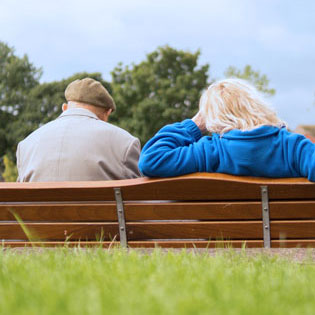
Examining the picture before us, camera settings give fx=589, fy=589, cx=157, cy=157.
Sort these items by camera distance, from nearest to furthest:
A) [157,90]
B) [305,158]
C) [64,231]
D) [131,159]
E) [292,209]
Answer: [305,158]
[292,209]
[64,231]
[131,159]
[157,90]

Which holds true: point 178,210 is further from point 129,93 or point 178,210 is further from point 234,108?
point 129,93

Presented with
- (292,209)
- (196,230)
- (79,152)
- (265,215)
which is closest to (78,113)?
(79,152)

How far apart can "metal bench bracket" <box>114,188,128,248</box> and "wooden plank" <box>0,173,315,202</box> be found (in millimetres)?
36

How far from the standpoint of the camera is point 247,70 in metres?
55.9

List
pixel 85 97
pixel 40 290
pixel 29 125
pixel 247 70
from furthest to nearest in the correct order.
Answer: pixel 247 70 → pixel 29 125 → pixel 85 97 → pixel 40 290

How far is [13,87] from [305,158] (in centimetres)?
4768

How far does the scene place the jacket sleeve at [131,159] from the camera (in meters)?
5.07

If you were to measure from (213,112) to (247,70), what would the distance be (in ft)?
174

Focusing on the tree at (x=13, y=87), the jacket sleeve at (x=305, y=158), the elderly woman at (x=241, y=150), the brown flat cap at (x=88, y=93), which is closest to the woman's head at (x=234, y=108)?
the elderly woman at (x=241, y=150)

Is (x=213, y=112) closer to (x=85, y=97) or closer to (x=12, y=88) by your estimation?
(x=85, y=97)

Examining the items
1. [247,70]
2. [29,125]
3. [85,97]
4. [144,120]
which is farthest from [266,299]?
[247,70]

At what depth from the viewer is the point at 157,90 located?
43875 mm

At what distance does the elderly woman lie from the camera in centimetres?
386

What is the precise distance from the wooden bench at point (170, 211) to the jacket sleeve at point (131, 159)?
1027mm
